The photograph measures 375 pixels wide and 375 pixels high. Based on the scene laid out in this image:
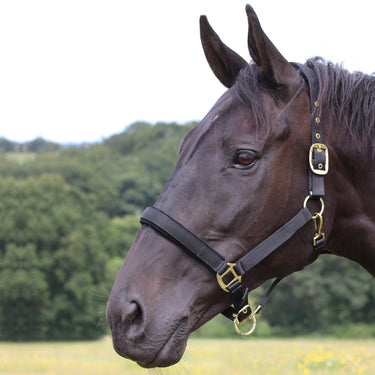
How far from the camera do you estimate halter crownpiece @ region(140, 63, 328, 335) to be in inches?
94.4

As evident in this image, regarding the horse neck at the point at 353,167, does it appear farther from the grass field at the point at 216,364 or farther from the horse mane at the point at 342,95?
the grass field at the point at 216,364

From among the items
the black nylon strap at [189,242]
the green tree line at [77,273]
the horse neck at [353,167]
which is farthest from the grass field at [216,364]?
the black nylon strap at [189,242]

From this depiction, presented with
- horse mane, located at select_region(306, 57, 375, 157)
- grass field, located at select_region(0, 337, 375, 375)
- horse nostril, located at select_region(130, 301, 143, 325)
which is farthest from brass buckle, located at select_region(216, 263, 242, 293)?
grass field, located at select_region(0, 337, 375, 375)

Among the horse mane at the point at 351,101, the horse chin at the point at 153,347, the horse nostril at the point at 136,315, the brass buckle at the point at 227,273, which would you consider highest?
the horse mane at the point at 351,101

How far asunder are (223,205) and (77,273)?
Answer: 1339 inches

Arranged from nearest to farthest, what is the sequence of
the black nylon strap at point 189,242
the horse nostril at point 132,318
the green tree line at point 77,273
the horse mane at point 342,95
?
the horse nostril at point 132,318 < the black nylon strap at point 189,242 < the horse mane at point 342,95 < the green tree line at point 77,273

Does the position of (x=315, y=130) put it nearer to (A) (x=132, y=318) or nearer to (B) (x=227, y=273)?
(B) (x=227, y=273)

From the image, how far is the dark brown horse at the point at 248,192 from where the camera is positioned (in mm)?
2305

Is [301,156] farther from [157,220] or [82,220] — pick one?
[82,220]

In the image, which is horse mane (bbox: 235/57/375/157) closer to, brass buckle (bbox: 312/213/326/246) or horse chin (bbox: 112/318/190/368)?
brass buckle (bbox: 312/213/326/246)

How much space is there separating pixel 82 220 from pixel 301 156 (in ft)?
121

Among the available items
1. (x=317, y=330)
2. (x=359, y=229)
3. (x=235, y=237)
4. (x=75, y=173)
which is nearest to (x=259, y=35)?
(x=235, y=237)

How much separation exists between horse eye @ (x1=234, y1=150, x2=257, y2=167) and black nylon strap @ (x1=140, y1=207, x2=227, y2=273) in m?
0.46

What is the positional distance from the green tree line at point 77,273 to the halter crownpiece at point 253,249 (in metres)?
13.2
